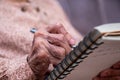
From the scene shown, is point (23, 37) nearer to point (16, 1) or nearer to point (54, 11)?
point (16, 1)

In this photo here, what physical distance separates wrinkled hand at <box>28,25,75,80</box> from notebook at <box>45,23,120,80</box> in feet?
0.18

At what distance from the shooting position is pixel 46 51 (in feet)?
2.31

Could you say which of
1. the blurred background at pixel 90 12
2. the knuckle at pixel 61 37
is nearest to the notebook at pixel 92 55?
the knuckle at pixel 61 37

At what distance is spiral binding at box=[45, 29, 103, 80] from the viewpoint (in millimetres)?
532

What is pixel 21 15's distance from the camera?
119cm

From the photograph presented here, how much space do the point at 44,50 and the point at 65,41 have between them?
0.10 m

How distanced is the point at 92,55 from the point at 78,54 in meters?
0.05

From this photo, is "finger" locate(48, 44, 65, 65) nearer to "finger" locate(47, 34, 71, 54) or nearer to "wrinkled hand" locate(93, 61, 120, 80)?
"finger" locate(47, 34, 71, 54)

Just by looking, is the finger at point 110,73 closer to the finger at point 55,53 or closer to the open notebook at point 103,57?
the open notebook at point 103,57

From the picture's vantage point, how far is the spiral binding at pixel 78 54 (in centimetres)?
53

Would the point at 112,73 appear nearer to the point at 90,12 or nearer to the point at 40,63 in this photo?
the point at 40,63

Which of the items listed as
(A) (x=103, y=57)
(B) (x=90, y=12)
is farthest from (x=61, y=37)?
(B) (x=90, y=12)

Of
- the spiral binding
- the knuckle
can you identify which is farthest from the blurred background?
the spiral binding

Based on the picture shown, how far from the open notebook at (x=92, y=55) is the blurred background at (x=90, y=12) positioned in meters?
0.97
